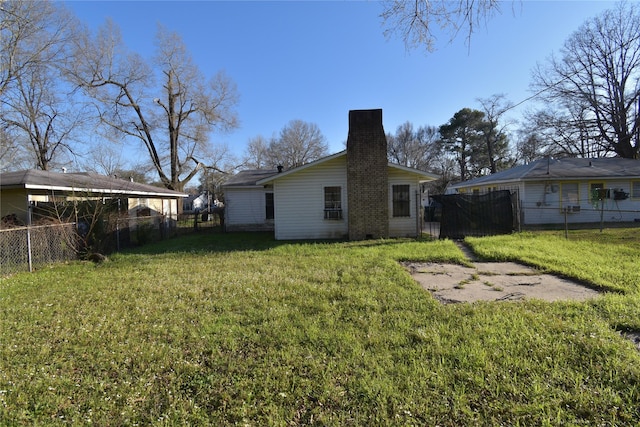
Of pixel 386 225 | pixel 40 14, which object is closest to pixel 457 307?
pixel 386 225

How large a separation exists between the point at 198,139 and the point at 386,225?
978 inches

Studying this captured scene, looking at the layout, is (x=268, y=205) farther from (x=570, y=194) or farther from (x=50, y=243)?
(x=570, y=194)

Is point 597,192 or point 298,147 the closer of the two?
point 597,192

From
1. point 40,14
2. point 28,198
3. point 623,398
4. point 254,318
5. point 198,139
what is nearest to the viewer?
point 623,398

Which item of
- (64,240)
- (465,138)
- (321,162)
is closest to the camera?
(64,240)

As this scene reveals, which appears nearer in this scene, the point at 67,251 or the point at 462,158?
the point at 67,251

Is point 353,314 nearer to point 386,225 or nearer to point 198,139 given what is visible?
point 386,225

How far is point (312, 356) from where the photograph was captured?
10.9 feet

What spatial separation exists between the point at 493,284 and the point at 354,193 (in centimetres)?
686

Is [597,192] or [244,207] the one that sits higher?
[597,192]

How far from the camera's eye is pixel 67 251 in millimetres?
9109

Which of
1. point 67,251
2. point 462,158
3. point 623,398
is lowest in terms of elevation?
point 623,398

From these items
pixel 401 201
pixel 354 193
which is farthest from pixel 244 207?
pixel 401 201

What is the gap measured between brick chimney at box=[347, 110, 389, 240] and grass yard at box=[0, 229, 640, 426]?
599 centimetres
